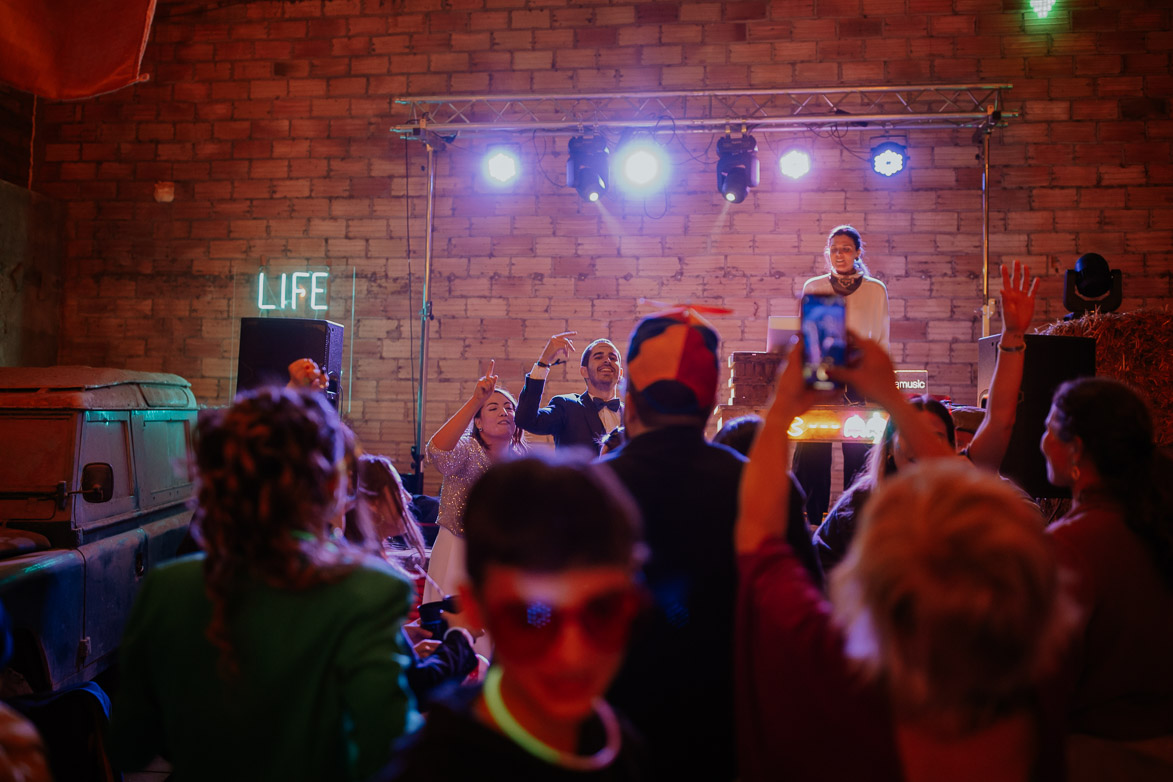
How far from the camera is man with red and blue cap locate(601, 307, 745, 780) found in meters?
1.48

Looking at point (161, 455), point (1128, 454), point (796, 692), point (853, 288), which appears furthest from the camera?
point (853, 288)

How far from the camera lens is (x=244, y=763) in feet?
4.38

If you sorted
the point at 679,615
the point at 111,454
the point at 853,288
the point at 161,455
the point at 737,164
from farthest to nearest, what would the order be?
the point at 737,164 < the point at 853,288 < the point at 161,455 < the point at 111,454 < the point at 679,615

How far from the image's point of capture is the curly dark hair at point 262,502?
133 centimetres

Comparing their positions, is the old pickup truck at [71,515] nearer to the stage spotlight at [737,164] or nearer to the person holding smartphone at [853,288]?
the person holding smartphone at [853,288]

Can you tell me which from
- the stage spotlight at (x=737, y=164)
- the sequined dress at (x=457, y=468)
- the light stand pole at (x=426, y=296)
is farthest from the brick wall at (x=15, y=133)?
the stage spotlight at (x=737, y=164)

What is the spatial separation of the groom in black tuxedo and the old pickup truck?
6.34 ft

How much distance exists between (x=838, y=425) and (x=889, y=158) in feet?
14.1

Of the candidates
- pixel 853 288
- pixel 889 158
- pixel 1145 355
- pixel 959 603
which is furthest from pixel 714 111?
pixel 959 603

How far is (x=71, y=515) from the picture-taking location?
11.5ft

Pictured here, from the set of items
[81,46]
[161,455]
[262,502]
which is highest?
[81,46]

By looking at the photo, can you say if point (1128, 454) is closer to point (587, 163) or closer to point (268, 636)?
point (268, 636)

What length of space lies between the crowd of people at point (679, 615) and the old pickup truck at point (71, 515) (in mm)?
1947

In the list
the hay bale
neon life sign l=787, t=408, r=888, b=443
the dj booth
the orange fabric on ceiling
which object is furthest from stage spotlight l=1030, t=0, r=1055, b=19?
the orange fabric on ceiling
